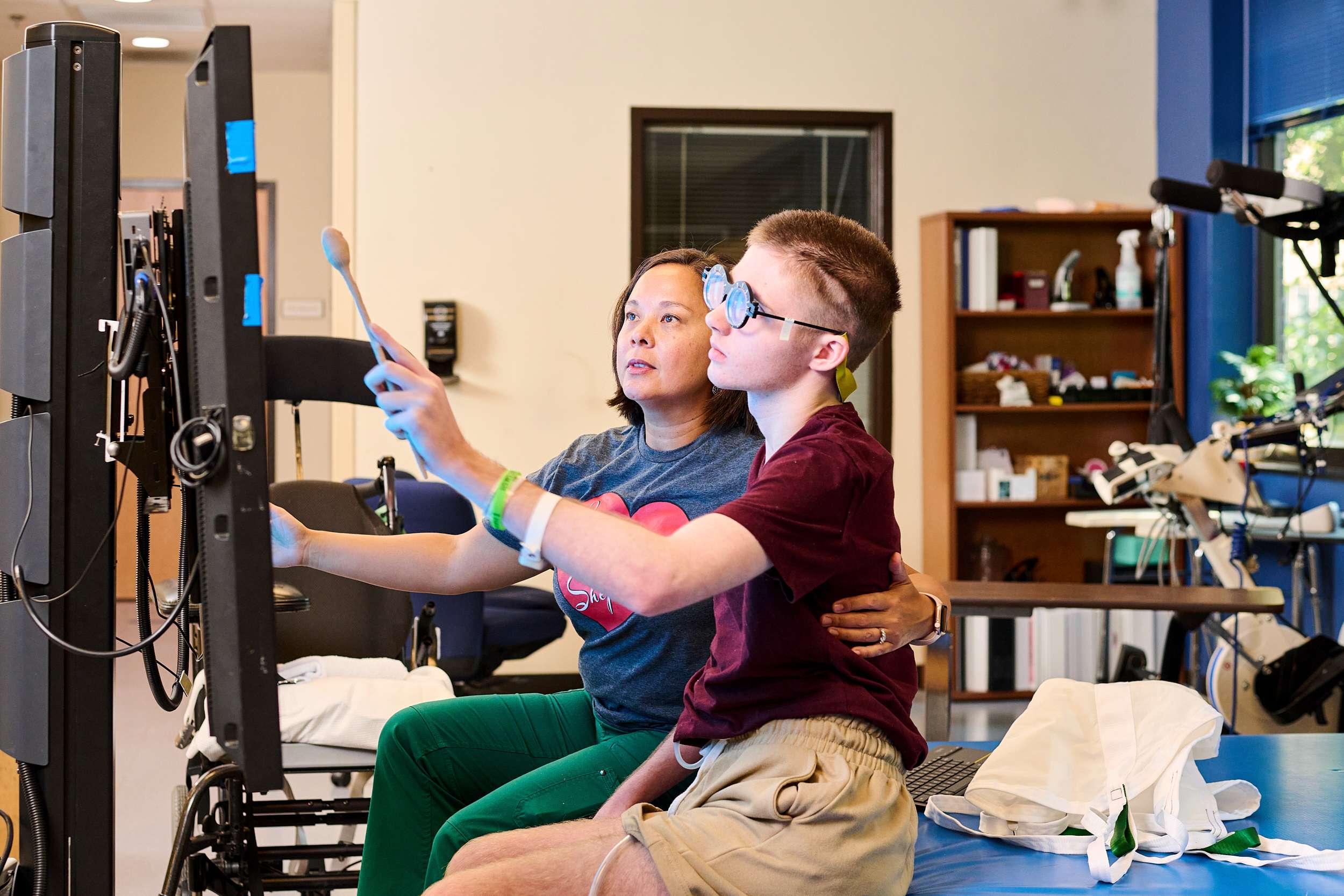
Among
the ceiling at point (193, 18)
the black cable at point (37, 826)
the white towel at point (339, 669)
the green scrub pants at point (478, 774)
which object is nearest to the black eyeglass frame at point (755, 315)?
the green scrub pants at point (478, 774)

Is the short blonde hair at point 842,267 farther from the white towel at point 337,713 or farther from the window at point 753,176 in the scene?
the window at point 753,176

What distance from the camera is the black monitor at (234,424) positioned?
100cm

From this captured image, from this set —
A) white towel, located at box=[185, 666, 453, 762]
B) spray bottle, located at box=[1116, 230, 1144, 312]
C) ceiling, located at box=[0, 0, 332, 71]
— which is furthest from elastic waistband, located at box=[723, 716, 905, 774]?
ceiling, located at box=[0, 0, 332, 71]

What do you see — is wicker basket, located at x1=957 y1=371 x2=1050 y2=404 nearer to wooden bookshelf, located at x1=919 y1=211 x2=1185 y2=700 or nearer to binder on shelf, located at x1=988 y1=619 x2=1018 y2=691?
wooden bookshelf, located at x1=919 y1=211 x2=1185 y2=700

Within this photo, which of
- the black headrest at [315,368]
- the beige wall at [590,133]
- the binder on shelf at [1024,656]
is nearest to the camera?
the black headrest at [315,368]

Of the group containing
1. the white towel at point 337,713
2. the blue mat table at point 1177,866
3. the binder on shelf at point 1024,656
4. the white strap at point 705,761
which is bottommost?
the binder on shelf at point 1024,656

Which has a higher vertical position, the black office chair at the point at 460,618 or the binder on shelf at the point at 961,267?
the binder on shelf at the point at 961,267

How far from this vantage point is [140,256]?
4.22ft

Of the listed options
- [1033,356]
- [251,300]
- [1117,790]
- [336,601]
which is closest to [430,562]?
[251,300]

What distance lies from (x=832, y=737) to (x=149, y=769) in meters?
3.25

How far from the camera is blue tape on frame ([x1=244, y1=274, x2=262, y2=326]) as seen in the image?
1.01 metres

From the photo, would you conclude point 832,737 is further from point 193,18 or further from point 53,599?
point 193,18

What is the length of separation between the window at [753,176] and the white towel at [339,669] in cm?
302

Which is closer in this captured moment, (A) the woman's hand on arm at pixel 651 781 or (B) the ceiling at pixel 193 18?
(A) the woman's hand on arm at pixel 651 781
